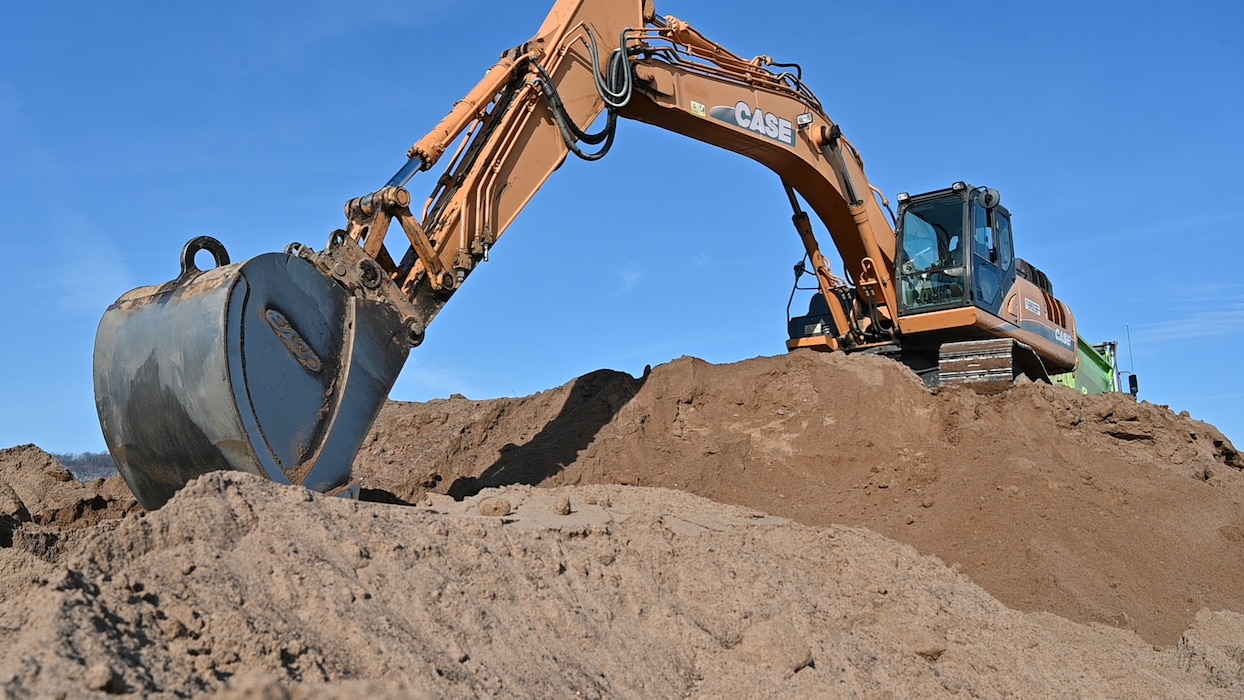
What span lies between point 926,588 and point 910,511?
102 inches

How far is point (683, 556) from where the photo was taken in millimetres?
5801

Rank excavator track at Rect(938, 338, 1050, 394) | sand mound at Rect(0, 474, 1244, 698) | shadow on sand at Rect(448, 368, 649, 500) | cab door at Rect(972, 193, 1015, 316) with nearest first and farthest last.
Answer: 1. sand mound at Rect(0, 474, 1244, 698)
2. shadow on sand at Rect(448, 368, 649, 500)
3. excavator track at Rect(938, 338, 1050, 394)
4. cab door at Rect(972, 193, 1015, 316)

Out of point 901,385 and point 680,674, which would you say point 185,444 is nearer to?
point 680,674

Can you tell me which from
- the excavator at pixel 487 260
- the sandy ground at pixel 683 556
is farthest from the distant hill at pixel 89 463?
the excavator at pixel 487 260

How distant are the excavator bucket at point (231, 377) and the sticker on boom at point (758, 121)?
4.46 meters

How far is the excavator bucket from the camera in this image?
5.78 metres

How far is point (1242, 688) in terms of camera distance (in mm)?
7293

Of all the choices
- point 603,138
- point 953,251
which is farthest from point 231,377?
point 953,251

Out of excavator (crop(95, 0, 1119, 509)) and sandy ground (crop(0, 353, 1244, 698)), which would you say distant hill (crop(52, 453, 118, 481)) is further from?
excavator (crop(95, 0, 1119, 509))

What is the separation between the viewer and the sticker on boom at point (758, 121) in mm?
9945

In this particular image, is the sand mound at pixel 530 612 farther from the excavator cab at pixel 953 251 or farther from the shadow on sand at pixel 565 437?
the excavator cab at pixel 953 251

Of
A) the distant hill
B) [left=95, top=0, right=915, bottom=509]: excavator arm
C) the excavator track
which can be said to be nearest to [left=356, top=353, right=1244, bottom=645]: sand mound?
the excavator track

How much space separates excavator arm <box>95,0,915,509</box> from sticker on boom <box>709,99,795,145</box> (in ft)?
0.06

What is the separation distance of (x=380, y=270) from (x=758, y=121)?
453cm
